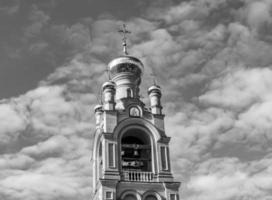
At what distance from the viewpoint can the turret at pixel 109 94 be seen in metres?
28.3

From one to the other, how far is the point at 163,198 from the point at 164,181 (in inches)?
37.4

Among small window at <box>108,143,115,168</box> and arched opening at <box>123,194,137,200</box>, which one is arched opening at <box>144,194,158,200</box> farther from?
small window at <box>108,143,115,168</box>

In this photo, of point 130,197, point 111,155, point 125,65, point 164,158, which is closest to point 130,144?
point 111,155

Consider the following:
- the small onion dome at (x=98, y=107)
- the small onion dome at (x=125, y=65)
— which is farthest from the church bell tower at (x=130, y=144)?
the small onion dome at (x=98, y=107)

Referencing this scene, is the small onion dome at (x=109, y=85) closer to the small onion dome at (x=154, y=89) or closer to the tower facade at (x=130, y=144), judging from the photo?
the tower facade at (x=130, y=144)

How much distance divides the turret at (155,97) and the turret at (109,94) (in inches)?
94.7

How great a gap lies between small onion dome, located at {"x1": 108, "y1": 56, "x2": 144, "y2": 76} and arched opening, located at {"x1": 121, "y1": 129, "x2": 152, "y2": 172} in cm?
445

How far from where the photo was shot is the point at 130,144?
28047 mm

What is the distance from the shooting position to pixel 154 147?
27.8 meters

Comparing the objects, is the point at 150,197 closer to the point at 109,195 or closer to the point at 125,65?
the point at 109,195

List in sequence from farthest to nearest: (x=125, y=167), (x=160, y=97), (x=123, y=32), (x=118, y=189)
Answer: (x=123, y=32), (x=160, y=97), (x=125, y=167), (x=118, y=189)

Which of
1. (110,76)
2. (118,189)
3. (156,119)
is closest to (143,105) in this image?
(156,119)

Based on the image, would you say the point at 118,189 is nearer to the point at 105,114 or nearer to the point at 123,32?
the point at 105,114

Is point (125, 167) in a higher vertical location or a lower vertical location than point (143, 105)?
lower
